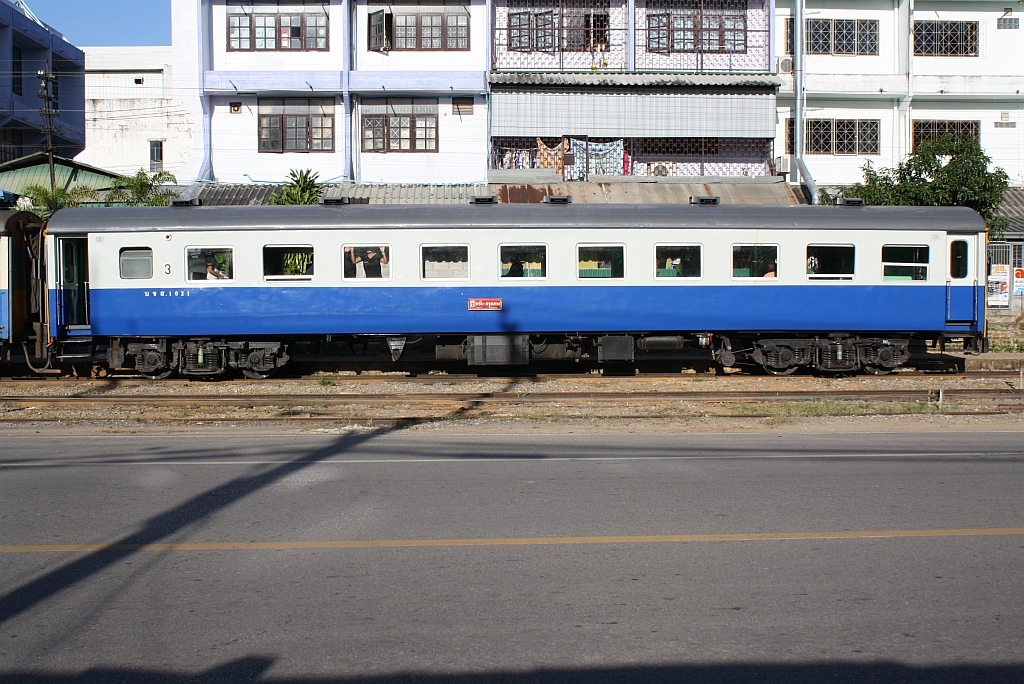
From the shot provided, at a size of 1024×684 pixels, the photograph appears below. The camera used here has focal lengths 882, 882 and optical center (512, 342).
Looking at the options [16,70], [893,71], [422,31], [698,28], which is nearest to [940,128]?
[893,71]

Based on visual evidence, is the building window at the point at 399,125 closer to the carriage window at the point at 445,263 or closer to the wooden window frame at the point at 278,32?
the wooden window frame at the point at 278,32

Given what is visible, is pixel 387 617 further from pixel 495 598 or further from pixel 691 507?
pixel 691 507

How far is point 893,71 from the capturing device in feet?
93.7

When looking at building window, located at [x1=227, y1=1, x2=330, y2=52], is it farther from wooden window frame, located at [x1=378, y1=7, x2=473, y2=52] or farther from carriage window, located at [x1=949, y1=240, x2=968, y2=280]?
carriage window, located at [x1=949, y1=240, x2=968, y2=280]

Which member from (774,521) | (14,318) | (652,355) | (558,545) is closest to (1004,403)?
(652,355)

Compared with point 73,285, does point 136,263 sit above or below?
above

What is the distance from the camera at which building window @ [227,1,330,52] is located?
1048 inches

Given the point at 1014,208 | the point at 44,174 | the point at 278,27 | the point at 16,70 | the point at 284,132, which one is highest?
the point at 16,70

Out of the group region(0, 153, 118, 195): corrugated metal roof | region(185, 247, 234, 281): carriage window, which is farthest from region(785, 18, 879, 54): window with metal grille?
region(0, 153, 118, 195): corrugated metal roof

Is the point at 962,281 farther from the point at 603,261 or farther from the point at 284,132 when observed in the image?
the point at 284,132

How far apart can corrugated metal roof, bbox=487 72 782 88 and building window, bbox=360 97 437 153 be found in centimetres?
236

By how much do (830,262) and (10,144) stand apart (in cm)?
3457

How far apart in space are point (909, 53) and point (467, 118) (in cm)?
1429

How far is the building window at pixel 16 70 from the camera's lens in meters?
35.3
